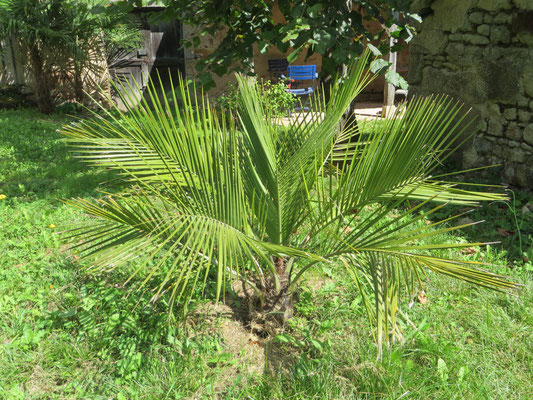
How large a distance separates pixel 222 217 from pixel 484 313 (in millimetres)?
1594

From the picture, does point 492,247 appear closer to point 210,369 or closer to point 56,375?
point 210,369

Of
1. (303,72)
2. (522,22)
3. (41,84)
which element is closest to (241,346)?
(522,22)

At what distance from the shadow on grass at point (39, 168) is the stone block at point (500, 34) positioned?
3.80 m

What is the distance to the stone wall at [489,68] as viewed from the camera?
3.85 m

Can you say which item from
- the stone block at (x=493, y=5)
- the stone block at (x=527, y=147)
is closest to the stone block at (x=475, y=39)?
the stone block at (x=493, y=5)

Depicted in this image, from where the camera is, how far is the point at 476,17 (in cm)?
418

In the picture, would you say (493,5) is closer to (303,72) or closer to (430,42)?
(430,42)

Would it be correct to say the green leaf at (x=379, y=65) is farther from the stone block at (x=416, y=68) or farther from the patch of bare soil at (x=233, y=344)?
the patch of bare soil at (x=233, y=344)

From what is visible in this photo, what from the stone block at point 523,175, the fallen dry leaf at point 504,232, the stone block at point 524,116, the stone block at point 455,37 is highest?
the stone block at point 455,37

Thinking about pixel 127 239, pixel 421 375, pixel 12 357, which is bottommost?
pixel 421 375

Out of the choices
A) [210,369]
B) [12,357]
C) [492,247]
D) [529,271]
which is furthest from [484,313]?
[12,357]

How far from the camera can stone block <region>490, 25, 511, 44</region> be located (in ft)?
12.9

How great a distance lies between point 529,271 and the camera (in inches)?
109

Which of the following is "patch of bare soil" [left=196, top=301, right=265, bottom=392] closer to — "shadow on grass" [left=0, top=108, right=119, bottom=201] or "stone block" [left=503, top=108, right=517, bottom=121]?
"shadow on grass" [left=0, top=108, right=119, bottom=201]
